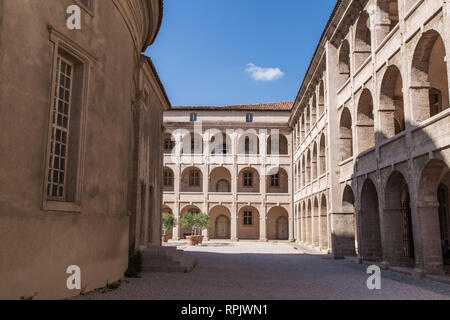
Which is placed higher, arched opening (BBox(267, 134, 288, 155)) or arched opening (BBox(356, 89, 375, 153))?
arched opening (BBox(267, 134, 288, 155))

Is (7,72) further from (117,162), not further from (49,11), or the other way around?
(117,162)

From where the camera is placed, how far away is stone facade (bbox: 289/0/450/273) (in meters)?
11.8

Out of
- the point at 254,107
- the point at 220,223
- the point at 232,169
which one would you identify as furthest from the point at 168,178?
the point at 254,107

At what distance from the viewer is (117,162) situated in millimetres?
9859

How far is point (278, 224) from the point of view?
39.8 m

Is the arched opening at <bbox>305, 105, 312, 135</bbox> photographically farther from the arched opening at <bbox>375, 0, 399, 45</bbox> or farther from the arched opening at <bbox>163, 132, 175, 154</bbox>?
the arched opening at <bbox>163, 132, 175, 154</bbox>

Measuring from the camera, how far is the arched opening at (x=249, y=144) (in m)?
39.4

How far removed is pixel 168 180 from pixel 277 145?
35.7ft

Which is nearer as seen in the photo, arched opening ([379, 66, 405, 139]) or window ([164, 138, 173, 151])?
arched opening ([379, 66, 405, 139])

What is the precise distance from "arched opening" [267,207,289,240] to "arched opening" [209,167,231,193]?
4.77 meters

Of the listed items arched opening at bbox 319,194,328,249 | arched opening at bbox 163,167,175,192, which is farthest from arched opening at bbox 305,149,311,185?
arched opening at bbox 163,167,175,192

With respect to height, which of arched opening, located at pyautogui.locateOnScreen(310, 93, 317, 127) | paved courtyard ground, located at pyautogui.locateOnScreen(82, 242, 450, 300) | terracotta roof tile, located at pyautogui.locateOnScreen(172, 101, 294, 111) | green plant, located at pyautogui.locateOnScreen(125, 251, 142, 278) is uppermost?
terracotta roof tile, located at pyautogui.locateOnScreen(172, 101, 294, 111)

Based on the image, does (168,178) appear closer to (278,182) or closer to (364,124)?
(278,182)

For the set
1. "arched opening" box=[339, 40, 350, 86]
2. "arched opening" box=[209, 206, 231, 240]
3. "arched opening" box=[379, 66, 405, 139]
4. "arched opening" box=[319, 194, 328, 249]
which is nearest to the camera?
"arched opening" box=[379, 66, 405, 139]
